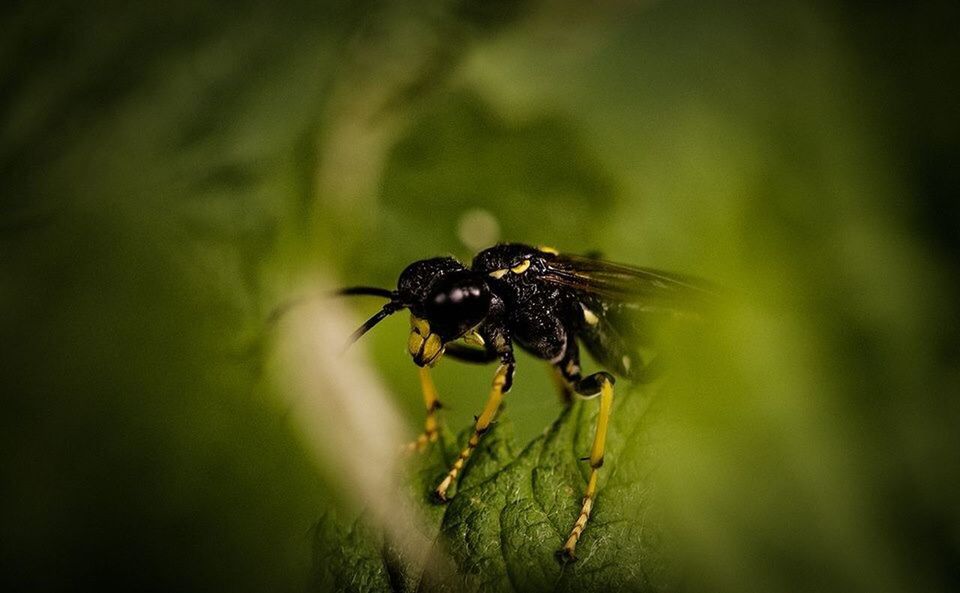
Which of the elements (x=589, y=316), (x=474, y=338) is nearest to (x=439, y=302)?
(x=474, y=338)

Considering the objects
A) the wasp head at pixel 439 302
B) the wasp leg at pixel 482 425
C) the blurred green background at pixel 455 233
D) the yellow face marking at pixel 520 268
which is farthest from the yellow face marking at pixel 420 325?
the blurred green background at pixel 455 233

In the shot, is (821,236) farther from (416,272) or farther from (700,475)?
(416,272)

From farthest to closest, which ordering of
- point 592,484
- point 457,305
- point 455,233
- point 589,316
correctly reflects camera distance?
point 455,233
point 589,316
point 457,305
point 592,484

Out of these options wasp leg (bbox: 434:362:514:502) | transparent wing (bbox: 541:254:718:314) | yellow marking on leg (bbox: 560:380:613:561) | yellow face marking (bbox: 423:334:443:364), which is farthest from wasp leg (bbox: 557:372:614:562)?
yellow face marking (bbox: 423:334:443:364)

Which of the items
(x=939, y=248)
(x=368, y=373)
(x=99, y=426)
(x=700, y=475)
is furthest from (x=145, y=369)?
(x=939, y=248)

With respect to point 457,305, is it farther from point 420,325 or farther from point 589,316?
point 589,316

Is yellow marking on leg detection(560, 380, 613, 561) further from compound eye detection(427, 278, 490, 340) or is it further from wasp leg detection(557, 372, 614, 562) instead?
compound eye detection(427, 278, 490, 340)
